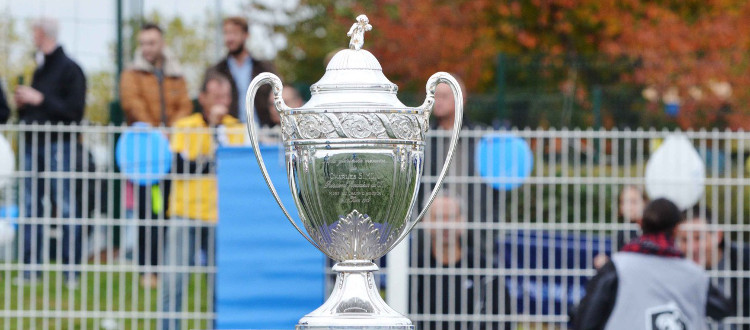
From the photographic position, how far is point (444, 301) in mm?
6730

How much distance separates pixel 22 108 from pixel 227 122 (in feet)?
5.43

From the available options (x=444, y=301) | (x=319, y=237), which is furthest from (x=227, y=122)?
(x=319, y=237)

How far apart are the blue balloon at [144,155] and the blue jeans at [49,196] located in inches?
11.7

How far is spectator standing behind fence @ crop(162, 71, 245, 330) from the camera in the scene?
6559 millimetres

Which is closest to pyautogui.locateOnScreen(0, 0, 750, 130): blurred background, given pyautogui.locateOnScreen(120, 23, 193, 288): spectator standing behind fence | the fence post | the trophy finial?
pyautogui.locateOnScreen(120, 23, 193, 288): spectator standing behind fence

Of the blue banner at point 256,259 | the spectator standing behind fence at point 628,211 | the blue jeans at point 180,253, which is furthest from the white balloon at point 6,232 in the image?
the spectator standing behind fence at point 628,211

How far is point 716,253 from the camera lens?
22.2 ft

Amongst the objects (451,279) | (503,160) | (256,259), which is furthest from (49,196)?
(503,160)

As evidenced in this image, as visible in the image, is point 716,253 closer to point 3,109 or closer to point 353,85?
point 353,85

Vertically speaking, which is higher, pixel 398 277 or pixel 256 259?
pixel 256 259

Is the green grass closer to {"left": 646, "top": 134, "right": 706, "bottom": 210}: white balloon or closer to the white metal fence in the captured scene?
the white metal fence

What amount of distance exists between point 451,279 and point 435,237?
0.23 m

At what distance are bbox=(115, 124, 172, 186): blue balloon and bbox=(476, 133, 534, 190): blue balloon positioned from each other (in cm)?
158

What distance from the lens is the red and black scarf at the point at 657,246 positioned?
5.84m
